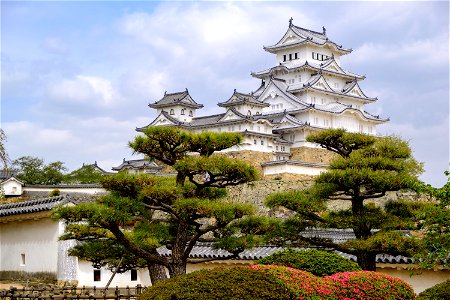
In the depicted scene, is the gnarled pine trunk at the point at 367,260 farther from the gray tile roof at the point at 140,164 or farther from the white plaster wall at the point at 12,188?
the gray tile roof at the point at 140,164

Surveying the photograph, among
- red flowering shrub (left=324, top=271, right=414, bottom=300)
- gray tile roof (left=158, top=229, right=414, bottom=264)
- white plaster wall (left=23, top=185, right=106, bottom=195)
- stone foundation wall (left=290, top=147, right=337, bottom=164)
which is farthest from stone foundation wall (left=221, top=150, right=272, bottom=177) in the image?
red flowering shrub (left=324, top=271, right=414, bottom=300)

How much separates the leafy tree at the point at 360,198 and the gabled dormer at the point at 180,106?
126 ft

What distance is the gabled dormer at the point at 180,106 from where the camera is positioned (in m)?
54.2

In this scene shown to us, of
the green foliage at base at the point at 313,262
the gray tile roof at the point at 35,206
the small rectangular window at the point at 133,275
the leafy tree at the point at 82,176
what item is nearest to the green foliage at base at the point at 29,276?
the gray tile roof at the point at 35,206

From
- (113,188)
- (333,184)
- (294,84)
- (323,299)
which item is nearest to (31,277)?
(113,188)

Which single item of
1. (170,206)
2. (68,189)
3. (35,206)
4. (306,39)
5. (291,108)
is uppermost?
(306,39)

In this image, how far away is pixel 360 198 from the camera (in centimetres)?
1586

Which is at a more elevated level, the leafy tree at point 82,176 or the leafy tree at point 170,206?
the leafy tree at point 82,176

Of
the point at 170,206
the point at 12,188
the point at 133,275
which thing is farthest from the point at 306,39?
the point at 170,206

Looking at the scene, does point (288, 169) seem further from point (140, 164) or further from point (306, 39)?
point (306, 39)

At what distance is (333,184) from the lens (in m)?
15.5

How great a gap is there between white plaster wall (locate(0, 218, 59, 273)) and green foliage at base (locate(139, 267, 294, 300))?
9585 millimetres

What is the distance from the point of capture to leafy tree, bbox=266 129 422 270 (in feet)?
48.6

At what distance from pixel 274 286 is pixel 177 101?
44331mm
